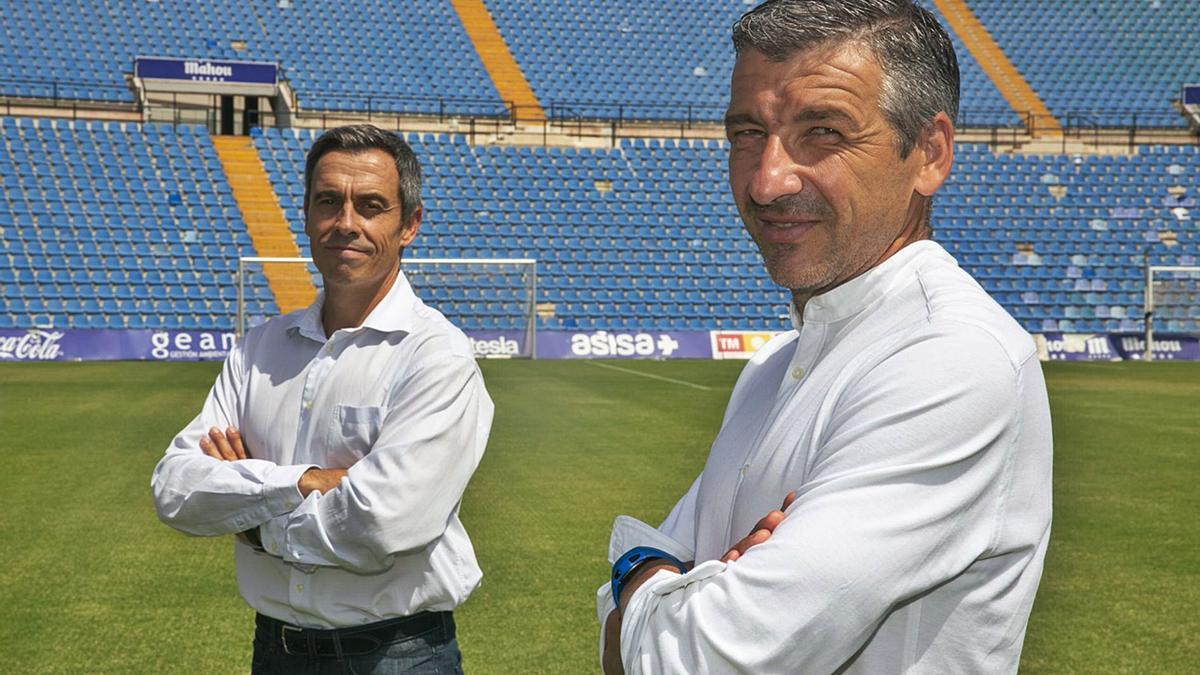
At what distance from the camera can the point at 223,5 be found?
37.0m

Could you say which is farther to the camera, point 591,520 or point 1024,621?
point 591,520

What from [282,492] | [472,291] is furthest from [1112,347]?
[282,492]

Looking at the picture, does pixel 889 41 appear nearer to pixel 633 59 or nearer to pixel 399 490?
pixel 399 490

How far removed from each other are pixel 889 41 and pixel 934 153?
0.64 feet

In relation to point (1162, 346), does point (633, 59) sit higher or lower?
higher

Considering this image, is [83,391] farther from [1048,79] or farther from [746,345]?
[1048,79]

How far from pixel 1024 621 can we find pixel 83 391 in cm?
1829

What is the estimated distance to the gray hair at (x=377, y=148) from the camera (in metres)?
3.37

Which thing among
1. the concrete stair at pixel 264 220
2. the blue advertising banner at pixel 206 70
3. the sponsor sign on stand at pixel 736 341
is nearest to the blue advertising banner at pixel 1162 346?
the sponsor sign on stand at pixel 736 341

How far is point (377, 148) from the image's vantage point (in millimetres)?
3383

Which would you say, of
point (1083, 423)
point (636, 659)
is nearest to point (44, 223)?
point (1083, 423)

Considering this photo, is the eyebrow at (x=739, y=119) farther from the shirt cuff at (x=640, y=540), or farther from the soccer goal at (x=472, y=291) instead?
the soccer goal at (x=472, y=291)

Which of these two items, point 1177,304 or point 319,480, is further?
point 1177,304

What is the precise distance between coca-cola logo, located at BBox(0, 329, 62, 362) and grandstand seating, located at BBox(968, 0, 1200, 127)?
1136 inches
